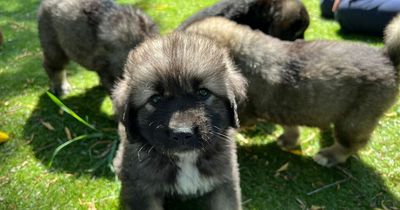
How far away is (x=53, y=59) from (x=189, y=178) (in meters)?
2.38

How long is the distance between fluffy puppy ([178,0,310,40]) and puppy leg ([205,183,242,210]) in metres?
2.16

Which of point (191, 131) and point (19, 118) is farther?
point (19, 118)

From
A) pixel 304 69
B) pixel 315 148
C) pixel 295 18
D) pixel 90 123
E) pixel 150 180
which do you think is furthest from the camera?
pixel 295 18

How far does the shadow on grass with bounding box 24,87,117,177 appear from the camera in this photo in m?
3.50

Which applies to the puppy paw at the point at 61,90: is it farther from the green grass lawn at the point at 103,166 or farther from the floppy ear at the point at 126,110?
the floppy ear at the point at 126,110

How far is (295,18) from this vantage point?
4438 millimetres

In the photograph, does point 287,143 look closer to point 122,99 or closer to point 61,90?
point 122,99

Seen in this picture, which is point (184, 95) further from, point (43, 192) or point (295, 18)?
point (295, 18)

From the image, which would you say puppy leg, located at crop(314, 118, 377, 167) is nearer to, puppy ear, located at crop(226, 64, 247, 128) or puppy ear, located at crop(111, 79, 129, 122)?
puppy ear, located at crop(226, 64, 247, 128)

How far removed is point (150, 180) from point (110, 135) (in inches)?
52.2

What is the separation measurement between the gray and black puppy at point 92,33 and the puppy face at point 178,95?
1.17 meters

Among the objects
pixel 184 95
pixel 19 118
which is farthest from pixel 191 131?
pixel 19 118

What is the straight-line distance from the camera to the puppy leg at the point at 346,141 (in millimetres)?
3121

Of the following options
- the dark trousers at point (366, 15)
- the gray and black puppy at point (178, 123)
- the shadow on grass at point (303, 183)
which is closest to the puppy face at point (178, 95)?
the gray and black puppy at point (178, 123)
